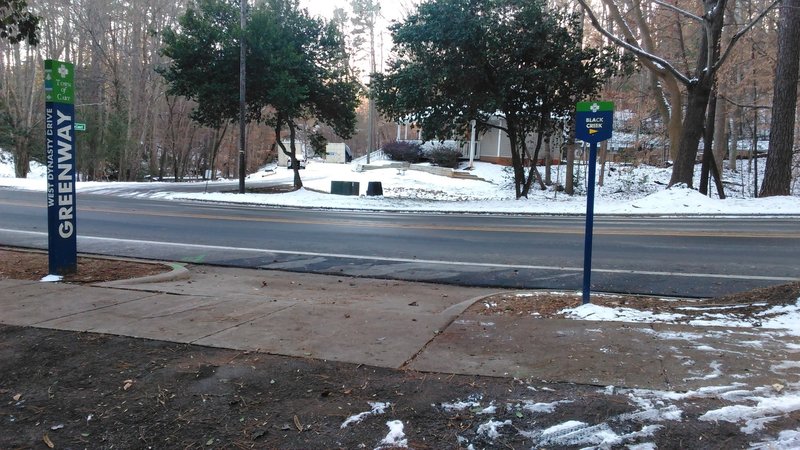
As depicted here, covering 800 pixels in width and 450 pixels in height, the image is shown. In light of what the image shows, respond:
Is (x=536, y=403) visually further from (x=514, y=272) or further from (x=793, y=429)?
(x=514, y=272)

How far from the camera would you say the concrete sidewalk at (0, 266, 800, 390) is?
13.8 feet

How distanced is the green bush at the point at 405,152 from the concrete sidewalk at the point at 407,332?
4213 cm

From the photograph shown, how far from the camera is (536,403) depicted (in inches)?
144

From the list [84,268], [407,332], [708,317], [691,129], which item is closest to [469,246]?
[708,317]

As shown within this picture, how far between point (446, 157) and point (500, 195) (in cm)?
1369

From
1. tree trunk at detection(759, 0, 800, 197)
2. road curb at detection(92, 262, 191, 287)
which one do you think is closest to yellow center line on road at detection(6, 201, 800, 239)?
road curb at detection(92, 262, 191, 287)

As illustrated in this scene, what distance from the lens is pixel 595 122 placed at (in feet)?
18.7

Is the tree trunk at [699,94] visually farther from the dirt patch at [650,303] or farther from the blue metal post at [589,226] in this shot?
the blue metal post at [589,226]

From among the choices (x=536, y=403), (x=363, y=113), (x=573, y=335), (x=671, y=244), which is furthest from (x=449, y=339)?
(x=363, y=113)

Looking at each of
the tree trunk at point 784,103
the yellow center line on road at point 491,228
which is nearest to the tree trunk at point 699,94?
the tree trunk at point 784,103

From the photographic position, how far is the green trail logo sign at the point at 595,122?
222 inches

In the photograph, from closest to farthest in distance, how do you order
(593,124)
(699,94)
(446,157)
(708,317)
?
(708,317) → (593,124) → (699,94) → (446,157)

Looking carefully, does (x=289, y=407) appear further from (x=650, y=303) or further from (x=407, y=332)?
(x=650, y=303)

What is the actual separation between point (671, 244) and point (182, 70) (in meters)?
22.3
